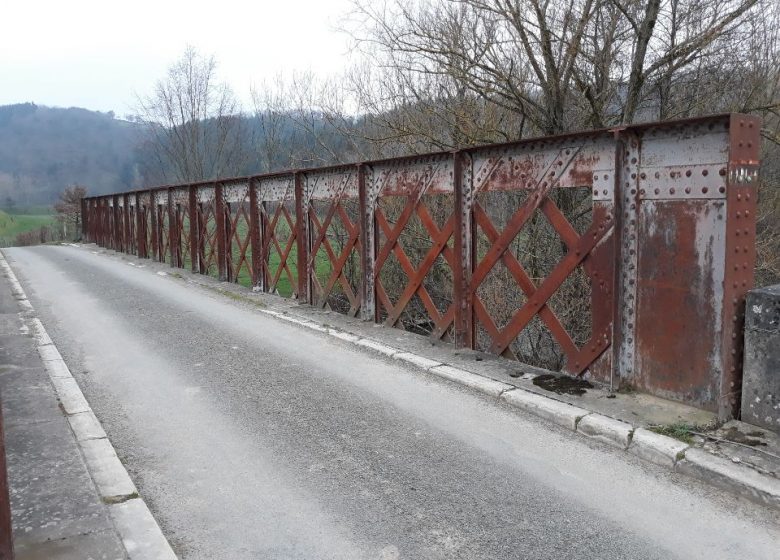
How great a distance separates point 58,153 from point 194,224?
5596 inches

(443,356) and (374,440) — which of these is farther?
(443,356)

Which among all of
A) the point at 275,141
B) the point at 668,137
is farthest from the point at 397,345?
the point at 275,141

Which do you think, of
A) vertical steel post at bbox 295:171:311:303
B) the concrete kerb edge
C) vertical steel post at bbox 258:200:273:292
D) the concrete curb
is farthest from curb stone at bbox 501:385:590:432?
vertical steel post at bbox 258:200:273:292

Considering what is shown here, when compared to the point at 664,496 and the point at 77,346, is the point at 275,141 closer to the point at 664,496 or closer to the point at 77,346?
the point at 77,346

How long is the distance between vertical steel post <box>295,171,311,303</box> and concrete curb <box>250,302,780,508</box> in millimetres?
4531

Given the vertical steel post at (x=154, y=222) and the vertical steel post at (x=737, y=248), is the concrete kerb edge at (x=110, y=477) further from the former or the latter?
the vertical steel post at (x=154, y=222)

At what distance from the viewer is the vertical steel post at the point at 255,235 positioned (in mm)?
12148

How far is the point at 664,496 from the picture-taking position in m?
3.63

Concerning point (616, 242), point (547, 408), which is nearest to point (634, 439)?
point (547, 408)

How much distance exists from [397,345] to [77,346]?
12.4 ft

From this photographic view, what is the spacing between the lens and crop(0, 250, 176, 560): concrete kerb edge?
3.13 meters

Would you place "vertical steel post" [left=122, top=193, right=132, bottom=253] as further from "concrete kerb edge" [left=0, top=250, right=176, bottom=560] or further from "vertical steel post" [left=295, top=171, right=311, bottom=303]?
"concrete kerb edge" [left=0, top=250, right=176, bottom=560]

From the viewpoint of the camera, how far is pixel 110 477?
12.7 feet

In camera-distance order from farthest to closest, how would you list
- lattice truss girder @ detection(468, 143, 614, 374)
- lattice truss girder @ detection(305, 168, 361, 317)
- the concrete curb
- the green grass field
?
the green grass field < lattice truss girder @ detection(305, 168, 361, 317) < lattice truss girder @ detection(468, 143, 614, 374) < the concrete curb
